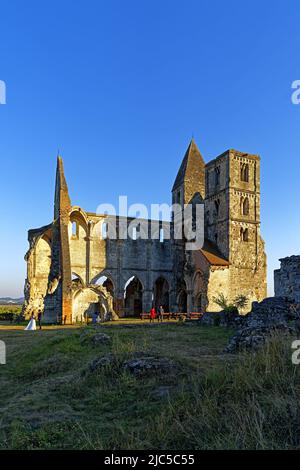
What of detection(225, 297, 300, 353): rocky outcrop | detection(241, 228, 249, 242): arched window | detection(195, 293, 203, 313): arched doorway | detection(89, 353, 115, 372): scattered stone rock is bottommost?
detection(195, 293, 203, 313): arched doorway

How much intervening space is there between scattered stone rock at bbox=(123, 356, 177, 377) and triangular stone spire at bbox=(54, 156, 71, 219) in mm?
25465

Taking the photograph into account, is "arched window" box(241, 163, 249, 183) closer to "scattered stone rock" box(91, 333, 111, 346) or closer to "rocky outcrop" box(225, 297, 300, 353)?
"rocky outcrop" box(225, 297, 300, 353)

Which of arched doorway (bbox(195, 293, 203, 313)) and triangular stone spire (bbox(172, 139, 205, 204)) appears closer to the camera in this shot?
arched doorway (bbox(195, 293, 203, 313))

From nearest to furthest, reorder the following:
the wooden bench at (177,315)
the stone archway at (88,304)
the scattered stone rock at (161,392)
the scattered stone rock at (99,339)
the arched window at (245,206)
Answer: the scattered stone rock at (161,392) < the scattered stone rock at (99,339) < the wooden bench at (177,315) < the stone archway at (88,304) < the arched window at (245,206)

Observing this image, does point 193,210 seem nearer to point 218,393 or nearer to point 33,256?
point 33,256

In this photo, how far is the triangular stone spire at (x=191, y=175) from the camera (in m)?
40.1

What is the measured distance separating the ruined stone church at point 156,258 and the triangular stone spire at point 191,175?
0.13 meters

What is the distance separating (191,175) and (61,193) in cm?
1500

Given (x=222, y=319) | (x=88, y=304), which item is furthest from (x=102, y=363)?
(x=88, y=304)

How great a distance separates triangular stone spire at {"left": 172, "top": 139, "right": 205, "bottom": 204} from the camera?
40062 mm

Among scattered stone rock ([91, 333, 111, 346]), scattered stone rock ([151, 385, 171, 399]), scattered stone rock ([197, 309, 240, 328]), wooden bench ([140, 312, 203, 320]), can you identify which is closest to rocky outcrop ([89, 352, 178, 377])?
scattered stone rock ([151, 385, 171, 399])

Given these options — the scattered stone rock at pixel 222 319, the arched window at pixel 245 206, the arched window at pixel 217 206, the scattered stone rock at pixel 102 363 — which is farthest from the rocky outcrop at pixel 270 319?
the arched window at pixel 217 206

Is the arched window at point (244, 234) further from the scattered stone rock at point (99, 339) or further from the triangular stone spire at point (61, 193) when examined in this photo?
the scattered stone rock at point (99, 339)
